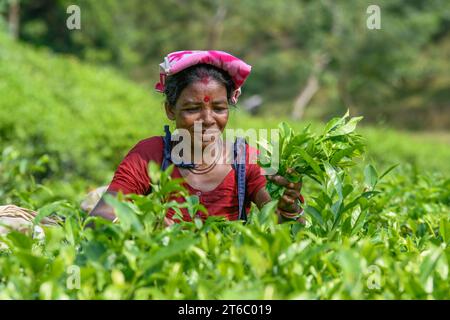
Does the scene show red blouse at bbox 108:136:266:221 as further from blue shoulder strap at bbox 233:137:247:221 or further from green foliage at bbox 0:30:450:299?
green foliage at bbox 0:30:450:299

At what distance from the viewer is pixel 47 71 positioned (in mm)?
11273

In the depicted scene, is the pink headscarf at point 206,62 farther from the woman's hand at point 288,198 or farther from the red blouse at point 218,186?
the woman's hand at point 288,198

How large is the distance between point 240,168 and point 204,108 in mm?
278

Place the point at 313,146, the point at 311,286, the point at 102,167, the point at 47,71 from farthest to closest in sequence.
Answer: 1. the point at 47,71
2. the point at 102,167
3. the point at 313,146
4. the point at 311,286

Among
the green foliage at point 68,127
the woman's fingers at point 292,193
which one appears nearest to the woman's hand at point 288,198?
the woman's fingers at point 292,193

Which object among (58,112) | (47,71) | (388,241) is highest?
(47,71)

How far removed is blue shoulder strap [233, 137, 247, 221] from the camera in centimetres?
272

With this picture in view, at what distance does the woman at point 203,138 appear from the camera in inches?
103

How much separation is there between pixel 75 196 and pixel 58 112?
9.41ft

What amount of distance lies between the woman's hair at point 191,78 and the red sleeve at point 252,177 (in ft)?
0.90

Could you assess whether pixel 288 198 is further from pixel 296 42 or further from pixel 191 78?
pixel 296 42

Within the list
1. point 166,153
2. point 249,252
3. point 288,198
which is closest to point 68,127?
point 166,153
